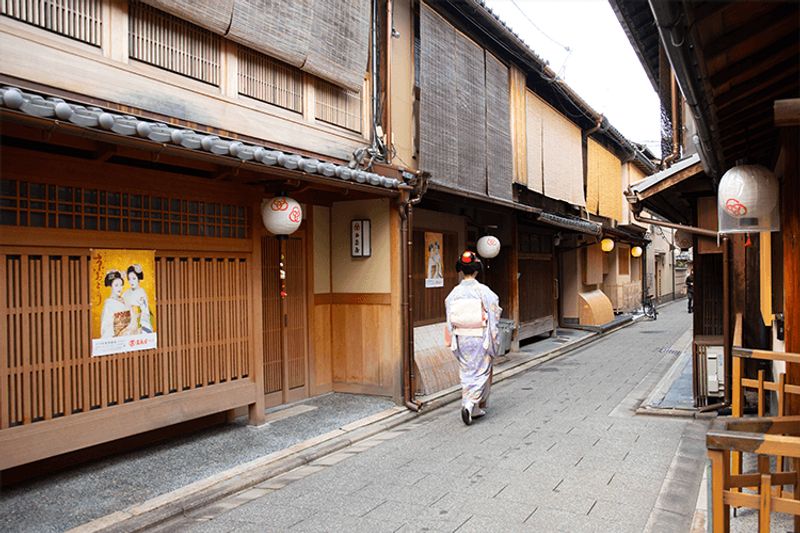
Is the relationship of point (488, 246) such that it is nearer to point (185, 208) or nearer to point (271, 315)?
point (271, 315)

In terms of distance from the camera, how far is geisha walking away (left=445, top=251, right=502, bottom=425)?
9.40 metres

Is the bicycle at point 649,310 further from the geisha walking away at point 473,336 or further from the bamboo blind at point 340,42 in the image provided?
the bamboo blind at point 340,42

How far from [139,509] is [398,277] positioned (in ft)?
19.3

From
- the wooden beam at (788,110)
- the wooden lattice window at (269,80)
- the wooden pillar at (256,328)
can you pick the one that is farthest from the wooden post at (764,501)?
the wooden lattice window at (269,80)

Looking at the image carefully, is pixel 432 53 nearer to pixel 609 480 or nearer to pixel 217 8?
pixel 217 8

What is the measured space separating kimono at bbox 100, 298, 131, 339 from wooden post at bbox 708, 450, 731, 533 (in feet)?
20.8

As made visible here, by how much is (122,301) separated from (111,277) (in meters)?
0.32

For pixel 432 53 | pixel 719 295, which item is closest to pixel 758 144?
pixel 719 295

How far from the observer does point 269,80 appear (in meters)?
8.61

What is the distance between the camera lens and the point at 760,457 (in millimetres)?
3713

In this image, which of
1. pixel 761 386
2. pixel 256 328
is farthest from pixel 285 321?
pixel 761 386

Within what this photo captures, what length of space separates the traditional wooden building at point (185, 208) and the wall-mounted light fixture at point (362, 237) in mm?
27

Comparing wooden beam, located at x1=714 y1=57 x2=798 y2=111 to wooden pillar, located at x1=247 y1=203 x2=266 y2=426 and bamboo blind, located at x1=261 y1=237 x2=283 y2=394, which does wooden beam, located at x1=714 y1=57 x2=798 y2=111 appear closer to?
wooden pillar, located at x1=247 y1=203 x2=266 y2=426

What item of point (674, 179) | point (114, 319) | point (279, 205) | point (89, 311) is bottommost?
point (114, 319)
